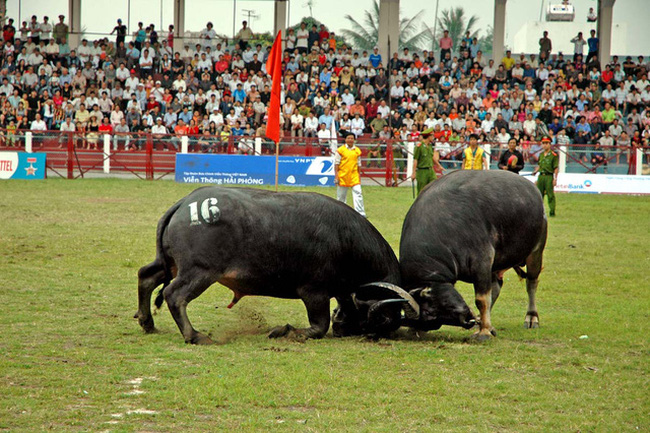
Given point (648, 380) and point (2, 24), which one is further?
point (2, 24)

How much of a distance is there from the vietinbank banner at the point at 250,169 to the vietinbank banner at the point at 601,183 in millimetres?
7750

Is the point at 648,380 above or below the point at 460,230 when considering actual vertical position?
below

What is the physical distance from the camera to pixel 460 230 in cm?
738

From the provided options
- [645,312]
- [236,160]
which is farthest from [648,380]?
[236,160]

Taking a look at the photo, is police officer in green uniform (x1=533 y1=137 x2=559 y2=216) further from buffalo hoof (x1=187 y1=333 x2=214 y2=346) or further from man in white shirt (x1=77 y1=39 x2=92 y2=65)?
man in white shirt (x1=77 y1=39 x2=92 y2=65)

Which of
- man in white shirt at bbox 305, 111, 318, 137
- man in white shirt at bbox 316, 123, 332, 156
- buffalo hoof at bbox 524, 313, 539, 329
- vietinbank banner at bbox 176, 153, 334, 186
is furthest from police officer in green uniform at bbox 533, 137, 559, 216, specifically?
buffalo hoof at bbox 524, 313, 539, 329

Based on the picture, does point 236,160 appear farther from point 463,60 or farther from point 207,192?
point 207,192

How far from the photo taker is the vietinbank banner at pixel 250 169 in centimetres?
2570

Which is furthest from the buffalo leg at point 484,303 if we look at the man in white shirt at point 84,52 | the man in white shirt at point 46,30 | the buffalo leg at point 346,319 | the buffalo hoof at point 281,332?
the man in white shirt at point 46,30

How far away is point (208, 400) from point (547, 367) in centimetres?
277

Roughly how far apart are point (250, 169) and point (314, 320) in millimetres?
18759

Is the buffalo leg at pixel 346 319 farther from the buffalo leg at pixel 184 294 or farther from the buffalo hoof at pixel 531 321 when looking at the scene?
the buffalo hoof at pixel 531 321

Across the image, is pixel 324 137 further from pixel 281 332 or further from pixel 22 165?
pixel 281 332

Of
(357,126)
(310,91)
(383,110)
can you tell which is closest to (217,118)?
(310,91)
